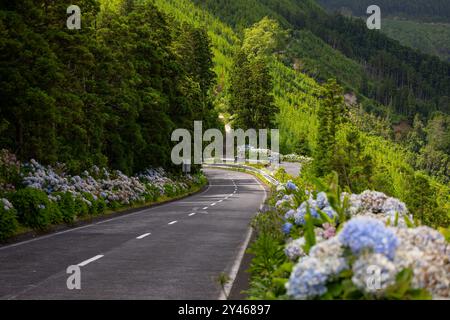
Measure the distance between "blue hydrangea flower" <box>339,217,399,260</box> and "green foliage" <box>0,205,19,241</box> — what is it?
12.6 m

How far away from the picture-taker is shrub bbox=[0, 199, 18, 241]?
50.5ft

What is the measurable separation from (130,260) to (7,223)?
4.98 metres

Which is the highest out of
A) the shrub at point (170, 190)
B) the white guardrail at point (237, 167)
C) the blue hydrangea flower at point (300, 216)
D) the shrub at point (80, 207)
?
the blue hydrangea flower at point (300, 216)

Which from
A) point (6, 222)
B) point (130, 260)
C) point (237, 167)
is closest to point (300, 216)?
point (130, 260)

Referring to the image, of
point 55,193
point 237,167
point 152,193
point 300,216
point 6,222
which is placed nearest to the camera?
point 300,216

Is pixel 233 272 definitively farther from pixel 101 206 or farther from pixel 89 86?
pixel 89 86

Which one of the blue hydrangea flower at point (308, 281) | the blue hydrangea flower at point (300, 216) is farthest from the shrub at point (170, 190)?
the blue hydrangea flower at point (308, 281)

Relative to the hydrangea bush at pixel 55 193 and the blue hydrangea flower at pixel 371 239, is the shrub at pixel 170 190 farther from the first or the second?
the blue hydrangea flower at pixel 371 239

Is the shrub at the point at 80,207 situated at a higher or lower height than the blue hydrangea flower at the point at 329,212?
lower

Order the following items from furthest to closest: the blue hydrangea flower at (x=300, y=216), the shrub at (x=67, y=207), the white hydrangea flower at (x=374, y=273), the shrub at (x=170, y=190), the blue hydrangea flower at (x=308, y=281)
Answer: the shrub at (x=170, y=190) < the shrub at (x=67, y=207) < the blue hydrangea flower at (x=300, y=216) < the blue hydrangea flower at (x=308, y=281) < the white hydrangea flower at (x=374, y=273)

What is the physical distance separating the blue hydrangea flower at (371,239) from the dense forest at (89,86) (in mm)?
17072

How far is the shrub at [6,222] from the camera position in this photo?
15.4m

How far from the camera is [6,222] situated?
51.1ft
